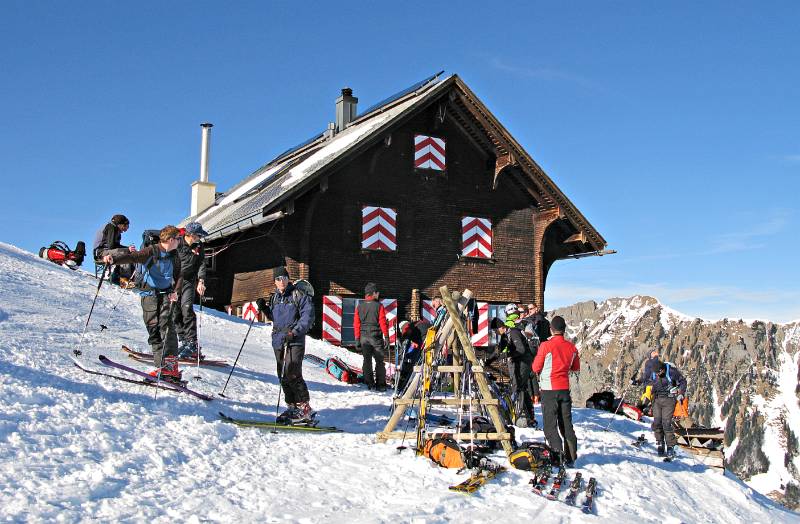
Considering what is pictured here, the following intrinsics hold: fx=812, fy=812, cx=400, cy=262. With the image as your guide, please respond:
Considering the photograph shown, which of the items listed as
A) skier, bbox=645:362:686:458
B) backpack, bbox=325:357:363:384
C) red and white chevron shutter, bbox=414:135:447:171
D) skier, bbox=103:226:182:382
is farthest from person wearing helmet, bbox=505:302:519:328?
red and white chevron shutter, bbox=414:135:447:171

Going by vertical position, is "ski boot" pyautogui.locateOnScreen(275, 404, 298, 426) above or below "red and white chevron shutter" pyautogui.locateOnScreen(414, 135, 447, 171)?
below

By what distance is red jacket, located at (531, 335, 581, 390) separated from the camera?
30.1 feet

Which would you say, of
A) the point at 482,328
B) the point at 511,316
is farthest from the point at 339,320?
the point at 511,316

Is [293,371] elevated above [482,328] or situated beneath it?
situated beneath

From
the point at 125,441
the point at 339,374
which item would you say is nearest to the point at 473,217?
the point at 339,374

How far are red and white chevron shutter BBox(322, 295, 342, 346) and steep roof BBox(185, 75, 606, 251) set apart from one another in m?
2.76

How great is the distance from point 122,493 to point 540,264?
18462 mm

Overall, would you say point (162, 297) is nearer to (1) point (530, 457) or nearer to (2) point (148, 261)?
(2) point (148, 261)

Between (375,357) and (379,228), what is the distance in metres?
8.26

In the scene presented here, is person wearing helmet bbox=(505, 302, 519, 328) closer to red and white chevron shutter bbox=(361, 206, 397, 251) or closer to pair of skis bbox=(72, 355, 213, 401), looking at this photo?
pair of skis bbox=(72, 355, 213, 401)

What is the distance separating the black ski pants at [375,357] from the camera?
1305 centimetres

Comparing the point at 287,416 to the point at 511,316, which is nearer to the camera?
the point at 287,416

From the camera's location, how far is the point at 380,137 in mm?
20828

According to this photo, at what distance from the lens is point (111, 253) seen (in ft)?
28.9
